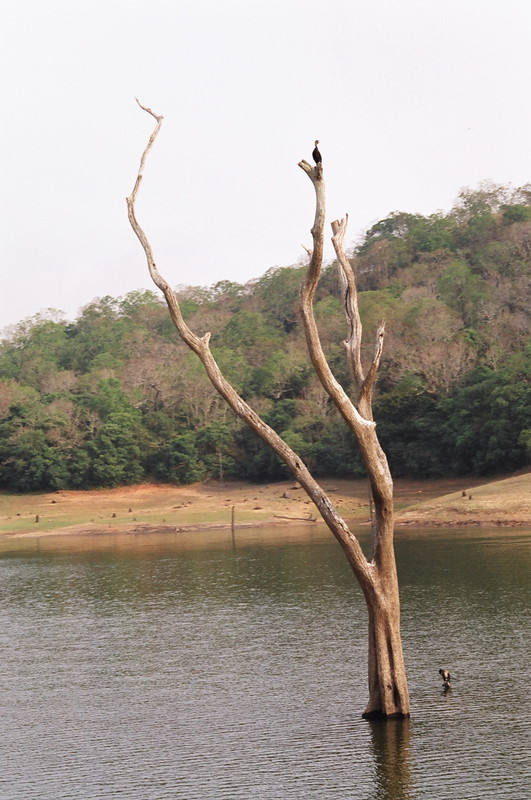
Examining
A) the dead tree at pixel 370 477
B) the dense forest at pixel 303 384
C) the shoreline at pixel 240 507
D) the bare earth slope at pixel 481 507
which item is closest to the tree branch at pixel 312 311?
the dead tree at pixel 370 477

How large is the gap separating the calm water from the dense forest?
30687 mm

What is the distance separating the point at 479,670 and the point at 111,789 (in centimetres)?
1070

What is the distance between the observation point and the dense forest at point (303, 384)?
79.5 m

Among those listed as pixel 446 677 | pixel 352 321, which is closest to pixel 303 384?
pixel 446 677

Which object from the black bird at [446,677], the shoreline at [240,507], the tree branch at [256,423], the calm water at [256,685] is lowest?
the calm water at [256,685]

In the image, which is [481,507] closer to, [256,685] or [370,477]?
[256,685]

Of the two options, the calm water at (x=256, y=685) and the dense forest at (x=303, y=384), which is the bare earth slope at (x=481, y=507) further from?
the calm water at (x=256, y=685)

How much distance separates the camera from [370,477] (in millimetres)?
20391

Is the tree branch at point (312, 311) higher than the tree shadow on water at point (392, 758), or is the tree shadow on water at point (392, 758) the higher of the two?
the tree branch at point (312, 311)

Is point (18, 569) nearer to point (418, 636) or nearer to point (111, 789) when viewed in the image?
point (418, 636)

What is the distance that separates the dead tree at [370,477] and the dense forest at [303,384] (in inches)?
2034

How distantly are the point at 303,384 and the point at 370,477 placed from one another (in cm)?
7631

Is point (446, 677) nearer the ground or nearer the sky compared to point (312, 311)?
nearer the ground

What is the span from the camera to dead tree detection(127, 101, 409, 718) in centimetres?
2006
